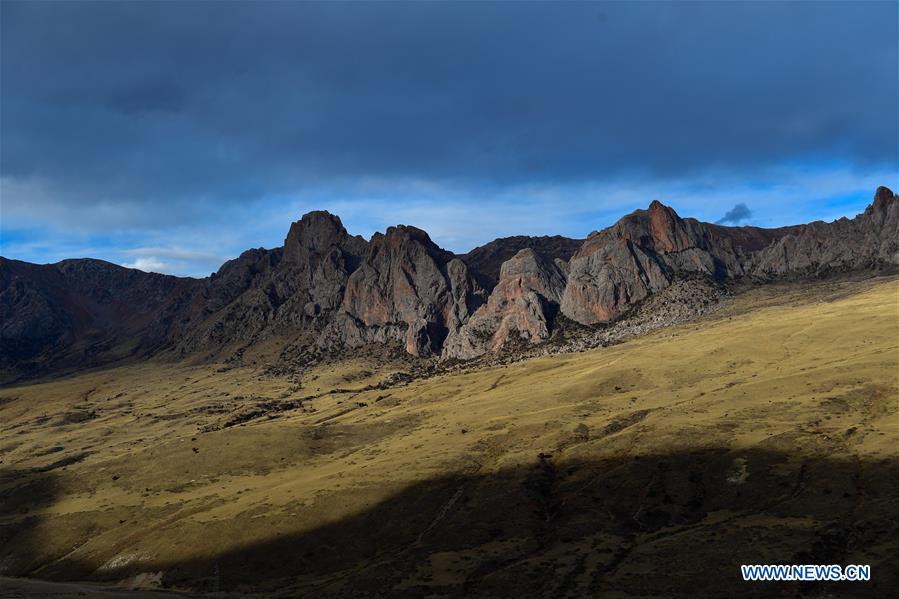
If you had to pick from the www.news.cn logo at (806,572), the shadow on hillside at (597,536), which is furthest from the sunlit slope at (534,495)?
the www.news.cn logo at (806,572)

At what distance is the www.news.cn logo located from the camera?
202 feet

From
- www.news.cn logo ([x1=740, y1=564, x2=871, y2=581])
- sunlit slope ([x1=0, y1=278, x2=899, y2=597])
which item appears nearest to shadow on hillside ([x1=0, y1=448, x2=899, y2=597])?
sunlit slope ([x1=0, y1=278, x2=899, y2=597])

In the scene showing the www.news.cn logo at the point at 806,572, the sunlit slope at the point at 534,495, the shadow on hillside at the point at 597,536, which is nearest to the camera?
the www.news.cn logo at the point at 806,572

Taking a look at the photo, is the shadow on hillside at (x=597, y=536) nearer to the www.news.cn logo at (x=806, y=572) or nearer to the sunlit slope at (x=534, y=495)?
the sunlit slope at (x=534, y=495)

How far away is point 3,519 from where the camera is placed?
5241 inches

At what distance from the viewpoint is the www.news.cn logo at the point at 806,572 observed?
61531 mm

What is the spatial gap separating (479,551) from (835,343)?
5703 inches

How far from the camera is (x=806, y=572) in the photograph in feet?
210

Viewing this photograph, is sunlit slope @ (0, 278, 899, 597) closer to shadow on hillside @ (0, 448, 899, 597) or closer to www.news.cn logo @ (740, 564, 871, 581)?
shadow on hillside @ (0, 448, 899, 597)

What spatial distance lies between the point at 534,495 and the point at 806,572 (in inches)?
1792

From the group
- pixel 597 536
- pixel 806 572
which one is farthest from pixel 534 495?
pixel 806 572

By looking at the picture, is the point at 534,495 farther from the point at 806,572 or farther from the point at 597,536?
the point at 806,572

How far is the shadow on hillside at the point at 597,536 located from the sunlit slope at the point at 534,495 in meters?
0.38

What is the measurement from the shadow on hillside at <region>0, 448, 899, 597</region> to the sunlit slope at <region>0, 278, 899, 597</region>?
0.38 metres
